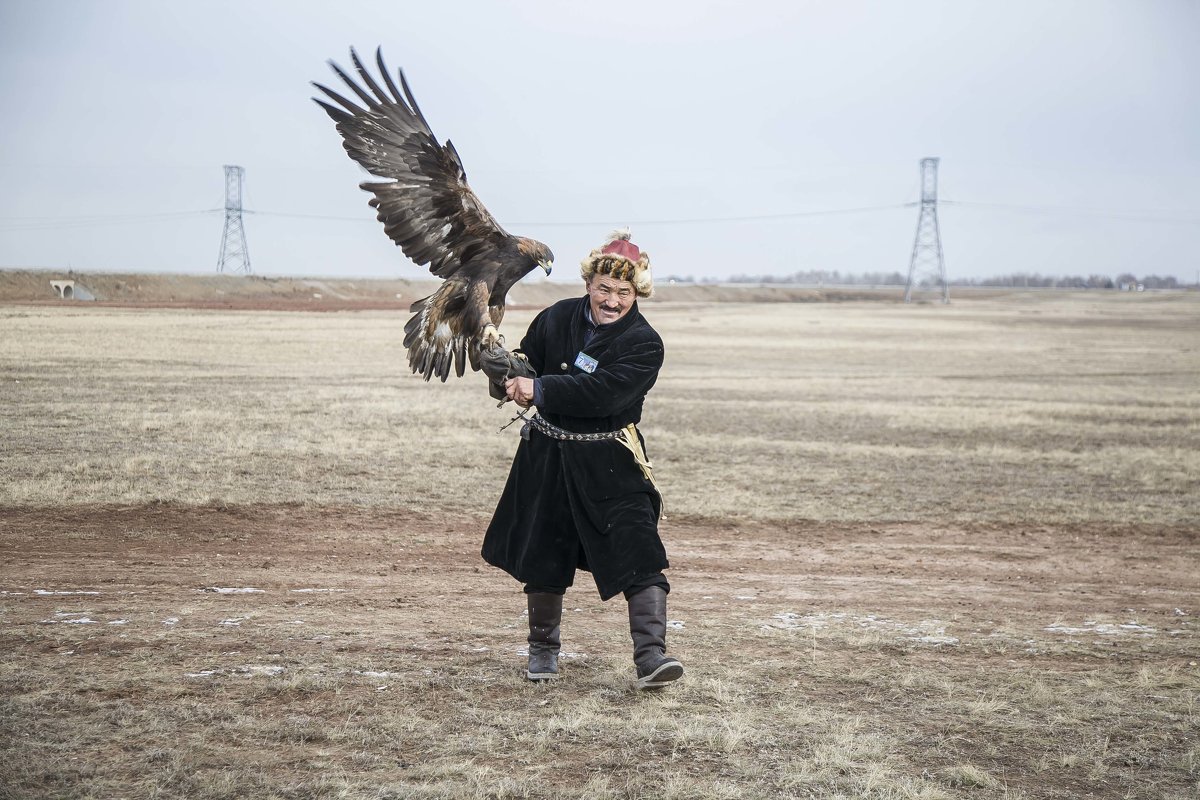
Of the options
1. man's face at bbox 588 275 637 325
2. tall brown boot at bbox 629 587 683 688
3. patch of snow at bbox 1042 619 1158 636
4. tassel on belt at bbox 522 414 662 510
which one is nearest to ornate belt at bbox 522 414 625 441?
tassel on belt at bbox 522 414 662 510

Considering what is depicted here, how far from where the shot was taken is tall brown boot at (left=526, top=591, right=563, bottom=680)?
511 cm

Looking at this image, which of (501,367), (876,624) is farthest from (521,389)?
(876,624)

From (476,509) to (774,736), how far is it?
5.61m

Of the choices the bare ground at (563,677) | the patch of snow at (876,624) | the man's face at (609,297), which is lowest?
the patch of snow at (876,624)

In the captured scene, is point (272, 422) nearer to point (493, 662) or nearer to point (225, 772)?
point (493, 662)

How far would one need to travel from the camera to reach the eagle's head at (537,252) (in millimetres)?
5469

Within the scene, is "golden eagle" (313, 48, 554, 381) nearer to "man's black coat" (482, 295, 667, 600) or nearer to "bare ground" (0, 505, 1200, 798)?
"man's black coat" (482, 295, 667, 600)

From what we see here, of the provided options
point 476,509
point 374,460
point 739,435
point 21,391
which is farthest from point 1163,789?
point 21,391

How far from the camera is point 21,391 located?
1355 cm

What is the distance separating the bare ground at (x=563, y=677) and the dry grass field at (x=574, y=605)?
2 cm

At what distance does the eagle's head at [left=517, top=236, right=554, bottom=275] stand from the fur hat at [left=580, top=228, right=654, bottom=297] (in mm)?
613

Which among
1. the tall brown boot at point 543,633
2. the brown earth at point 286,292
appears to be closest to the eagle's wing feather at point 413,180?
the tall brown boot at point 543,633

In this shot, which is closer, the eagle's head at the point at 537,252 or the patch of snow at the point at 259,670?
the patch of snow at the point at 259,670

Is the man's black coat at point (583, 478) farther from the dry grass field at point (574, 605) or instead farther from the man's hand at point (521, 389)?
the dry grass field at point (574, 605)
